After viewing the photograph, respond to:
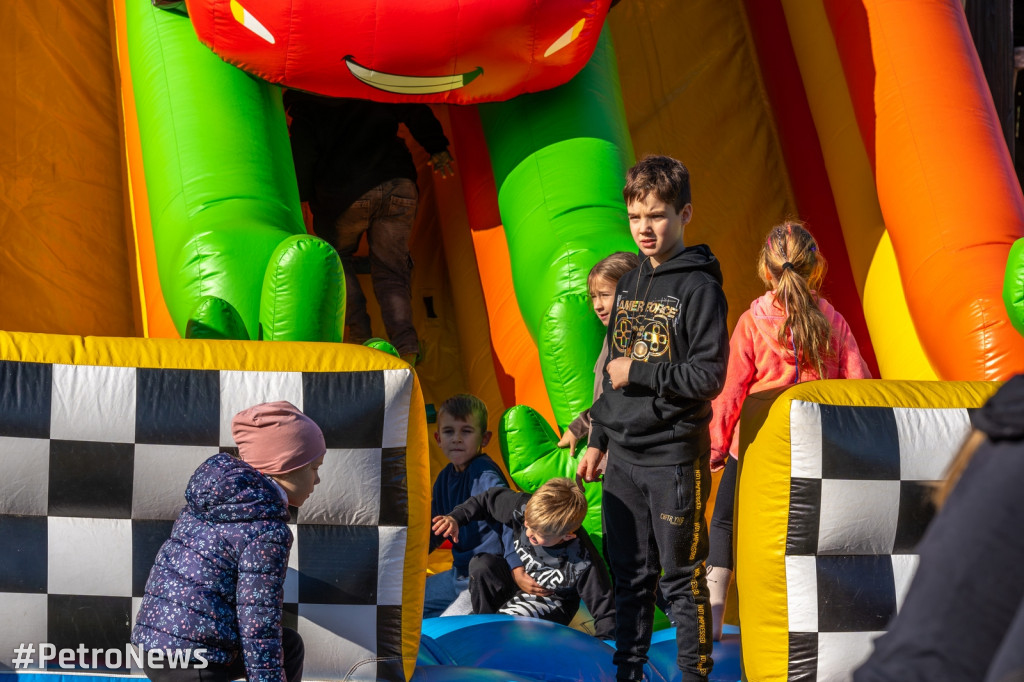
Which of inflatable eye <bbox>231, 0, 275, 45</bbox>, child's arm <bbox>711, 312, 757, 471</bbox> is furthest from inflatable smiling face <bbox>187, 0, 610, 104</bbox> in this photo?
child's arm <bbox>711, 312, 757, 471</bbox>

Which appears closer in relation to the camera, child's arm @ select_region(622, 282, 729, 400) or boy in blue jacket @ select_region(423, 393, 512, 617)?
child's arm @ select_region(622, 282, 729, 400)

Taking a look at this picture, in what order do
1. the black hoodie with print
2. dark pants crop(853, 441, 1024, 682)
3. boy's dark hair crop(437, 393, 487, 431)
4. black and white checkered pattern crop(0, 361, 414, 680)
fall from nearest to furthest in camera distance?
dark pants crop(853, 441, 1024, 682) → black and white checkered pattern crop(0, 361, 414, 680) → the black hoodie with print → boy's dark hair crop(437, 393, 487, 431)

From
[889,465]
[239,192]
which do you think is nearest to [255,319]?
[239,192]

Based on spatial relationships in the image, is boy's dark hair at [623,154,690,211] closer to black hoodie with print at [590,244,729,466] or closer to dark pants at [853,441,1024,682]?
black hoodie with print at [590,244,729,466]

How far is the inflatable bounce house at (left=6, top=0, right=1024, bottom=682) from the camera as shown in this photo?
1465mm

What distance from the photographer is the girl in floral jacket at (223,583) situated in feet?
4.02

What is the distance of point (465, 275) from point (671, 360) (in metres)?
1.26

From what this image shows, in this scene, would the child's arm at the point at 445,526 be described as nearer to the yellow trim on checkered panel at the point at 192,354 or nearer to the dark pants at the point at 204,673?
the yellow trim on checkered panel at the point at 192,354

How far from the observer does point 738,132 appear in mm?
3064

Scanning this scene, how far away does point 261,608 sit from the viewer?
1.22 m

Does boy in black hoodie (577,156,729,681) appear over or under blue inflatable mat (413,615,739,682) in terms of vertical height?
over

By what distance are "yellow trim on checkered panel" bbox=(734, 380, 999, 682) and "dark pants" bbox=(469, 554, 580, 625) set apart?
1.36ft

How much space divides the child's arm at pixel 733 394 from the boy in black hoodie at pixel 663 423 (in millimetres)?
269

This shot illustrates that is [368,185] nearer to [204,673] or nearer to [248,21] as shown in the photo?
[248,21]
